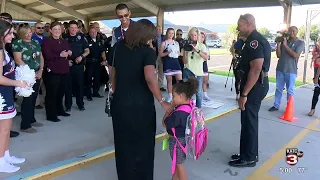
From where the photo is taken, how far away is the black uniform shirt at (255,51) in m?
3.03

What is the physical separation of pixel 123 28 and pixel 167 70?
8.99 feet

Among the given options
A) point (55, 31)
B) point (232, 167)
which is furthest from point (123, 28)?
point (232, 167)

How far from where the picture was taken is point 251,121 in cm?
326

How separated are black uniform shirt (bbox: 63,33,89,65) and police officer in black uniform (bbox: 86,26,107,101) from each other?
621 mm

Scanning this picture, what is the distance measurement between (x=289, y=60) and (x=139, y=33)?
4369mm

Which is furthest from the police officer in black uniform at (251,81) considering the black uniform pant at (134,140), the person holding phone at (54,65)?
the person holding phone at (54,65)

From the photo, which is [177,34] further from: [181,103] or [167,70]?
[181,103]

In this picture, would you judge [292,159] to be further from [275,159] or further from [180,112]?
[180,112]

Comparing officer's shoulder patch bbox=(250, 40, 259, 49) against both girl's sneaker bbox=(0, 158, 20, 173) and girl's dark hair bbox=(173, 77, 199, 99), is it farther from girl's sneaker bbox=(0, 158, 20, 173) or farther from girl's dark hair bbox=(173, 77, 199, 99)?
girl's sneaker bbox=(0, 158, 20, 173)

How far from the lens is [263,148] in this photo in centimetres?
390

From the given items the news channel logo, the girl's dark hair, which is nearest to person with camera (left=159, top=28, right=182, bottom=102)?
the news channel logo

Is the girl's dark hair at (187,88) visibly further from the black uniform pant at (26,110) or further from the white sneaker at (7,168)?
the black uniform pant at (26,110)

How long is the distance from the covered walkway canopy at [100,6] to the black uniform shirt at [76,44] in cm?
604

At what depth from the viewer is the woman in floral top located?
3.76 m
